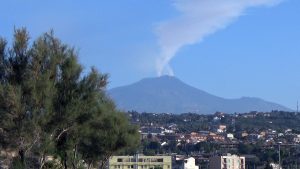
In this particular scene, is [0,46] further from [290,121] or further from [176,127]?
[290,121]

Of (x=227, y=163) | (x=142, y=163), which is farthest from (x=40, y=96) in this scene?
(x=227, y=163)

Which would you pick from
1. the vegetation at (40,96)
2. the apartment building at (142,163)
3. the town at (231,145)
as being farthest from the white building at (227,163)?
the vegetation at (40,96)

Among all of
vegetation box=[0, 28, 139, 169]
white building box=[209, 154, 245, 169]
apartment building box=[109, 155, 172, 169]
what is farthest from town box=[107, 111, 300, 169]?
vegetation box=[0, 28, 139, 169]

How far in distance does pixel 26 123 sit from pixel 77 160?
7839 millimetres

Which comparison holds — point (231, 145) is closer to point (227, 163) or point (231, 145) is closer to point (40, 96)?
point (227, 163)

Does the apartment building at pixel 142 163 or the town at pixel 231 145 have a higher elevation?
the town at pixel 231 145

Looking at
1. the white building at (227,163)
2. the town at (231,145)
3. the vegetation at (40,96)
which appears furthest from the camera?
the town at (231,145)

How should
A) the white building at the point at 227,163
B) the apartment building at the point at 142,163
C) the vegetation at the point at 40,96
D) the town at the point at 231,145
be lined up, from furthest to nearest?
1. the town at the point at 231,145
2. the white building at the point at 227,163
3. the apartment building at the point at 142,163
4. the vegetation at the point at 40,96

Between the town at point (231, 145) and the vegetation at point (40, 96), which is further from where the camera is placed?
the town at point (231, 145)

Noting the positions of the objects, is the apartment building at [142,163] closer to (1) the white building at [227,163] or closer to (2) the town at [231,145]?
(2) the town at [231,145]

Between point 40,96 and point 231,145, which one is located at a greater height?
point 231,145

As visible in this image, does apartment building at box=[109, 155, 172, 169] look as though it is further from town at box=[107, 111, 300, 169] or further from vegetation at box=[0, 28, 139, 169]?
vegetation at box=[0, 28, 139, 169]

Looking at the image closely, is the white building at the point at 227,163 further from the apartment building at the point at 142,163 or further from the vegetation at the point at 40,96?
the vegetation at the point at 40,96

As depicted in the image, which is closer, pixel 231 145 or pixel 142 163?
pixel 142 163
